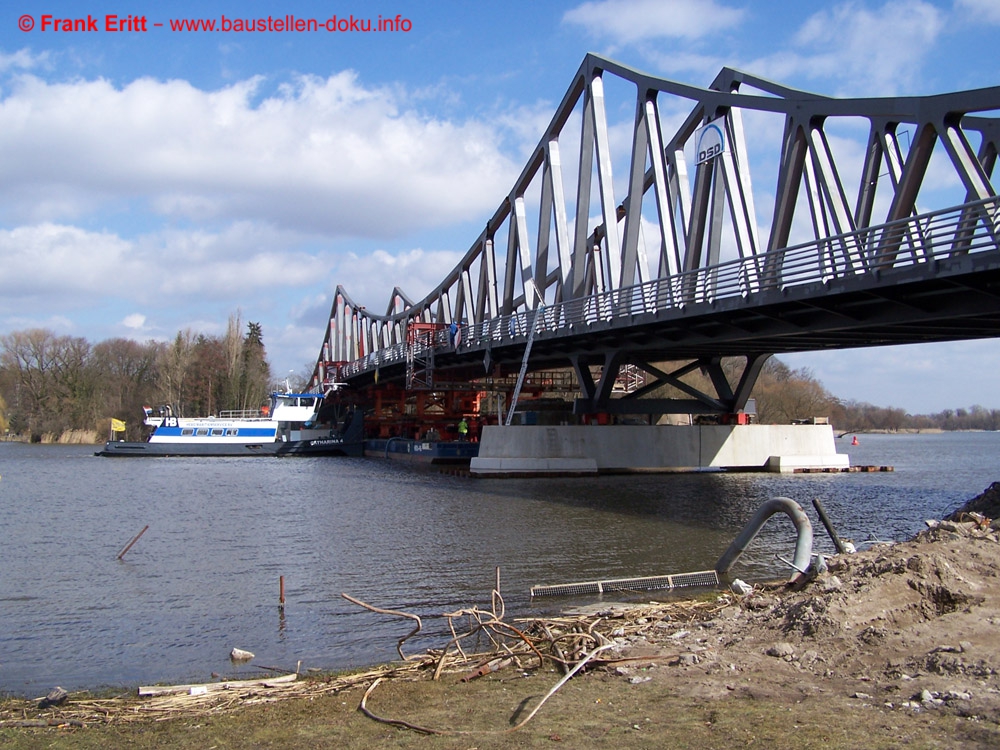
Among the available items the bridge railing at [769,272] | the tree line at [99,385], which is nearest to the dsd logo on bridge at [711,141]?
the bridge railing at [769,272]

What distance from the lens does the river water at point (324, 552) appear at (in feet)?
39.6

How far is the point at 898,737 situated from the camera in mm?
6371

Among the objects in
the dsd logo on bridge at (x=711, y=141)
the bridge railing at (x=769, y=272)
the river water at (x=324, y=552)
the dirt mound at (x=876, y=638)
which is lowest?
the river water at (x=324, y=552)

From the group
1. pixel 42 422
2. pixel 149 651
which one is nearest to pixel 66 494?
pixel 149 651

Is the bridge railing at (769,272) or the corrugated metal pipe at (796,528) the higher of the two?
the bridge railing at (769,272)

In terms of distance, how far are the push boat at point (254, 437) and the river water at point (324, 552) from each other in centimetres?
2847

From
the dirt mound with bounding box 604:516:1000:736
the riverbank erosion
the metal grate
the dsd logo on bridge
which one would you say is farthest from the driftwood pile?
the dsd logo on bridge

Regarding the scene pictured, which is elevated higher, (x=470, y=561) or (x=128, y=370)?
(x=128, y=370)

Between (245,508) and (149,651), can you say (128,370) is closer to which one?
(245,508)

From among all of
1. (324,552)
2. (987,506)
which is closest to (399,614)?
(987,506)

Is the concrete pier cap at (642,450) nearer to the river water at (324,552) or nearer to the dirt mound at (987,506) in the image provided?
the river water at (324,552)

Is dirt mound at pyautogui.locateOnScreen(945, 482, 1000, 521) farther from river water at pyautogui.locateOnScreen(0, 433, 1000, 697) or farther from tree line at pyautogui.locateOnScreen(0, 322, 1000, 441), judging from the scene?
tree line at pyautogui.locateOnScreen(0, 322, 1000, 441)

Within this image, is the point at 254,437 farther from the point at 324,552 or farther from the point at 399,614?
the point at 399,614

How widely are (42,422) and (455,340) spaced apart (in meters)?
70.2
